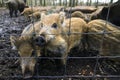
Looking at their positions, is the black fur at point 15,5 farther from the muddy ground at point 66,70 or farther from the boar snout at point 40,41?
the boar snout at point 40,41

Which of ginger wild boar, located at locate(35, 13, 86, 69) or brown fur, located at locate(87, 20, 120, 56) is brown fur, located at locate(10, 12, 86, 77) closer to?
ginger wild boar, located at locate(35, 13, 86, 69)

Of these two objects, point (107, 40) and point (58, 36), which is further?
Result: point (107, 40)

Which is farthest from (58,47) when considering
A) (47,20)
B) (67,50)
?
(47,20)

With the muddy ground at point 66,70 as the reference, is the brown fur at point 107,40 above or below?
above

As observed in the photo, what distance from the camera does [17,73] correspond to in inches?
89.6

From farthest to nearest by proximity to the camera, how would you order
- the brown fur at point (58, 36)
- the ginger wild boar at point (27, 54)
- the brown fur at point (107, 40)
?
the brown fur at point (107, 40) → the brown fur at point (58, 36) → the ginger wild boar at point (27, 54)

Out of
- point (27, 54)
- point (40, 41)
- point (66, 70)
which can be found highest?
point (40, 41)

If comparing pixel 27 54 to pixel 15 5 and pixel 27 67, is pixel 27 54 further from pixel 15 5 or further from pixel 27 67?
pixel 15 5

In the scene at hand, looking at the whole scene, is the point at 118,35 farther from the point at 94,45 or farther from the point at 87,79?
the point at 87,79

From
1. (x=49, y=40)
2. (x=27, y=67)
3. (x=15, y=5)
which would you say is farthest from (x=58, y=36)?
(x=15, y=5)

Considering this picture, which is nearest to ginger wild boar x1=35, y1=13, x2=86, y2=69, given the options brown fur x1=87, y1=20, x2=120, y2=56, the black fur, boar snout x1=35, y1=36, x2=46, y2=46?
boar snout x1=35, y1=36, x2=46, y2=46

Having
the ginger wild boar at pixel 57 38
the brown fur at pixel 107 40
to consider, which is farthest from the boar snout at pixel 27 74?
the brown fur at pixel 107 40

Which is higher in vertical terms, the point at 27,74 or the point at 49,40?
the point at 49,40

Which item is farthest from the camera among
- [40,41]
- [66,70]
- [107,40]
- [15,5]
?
[15,5]
